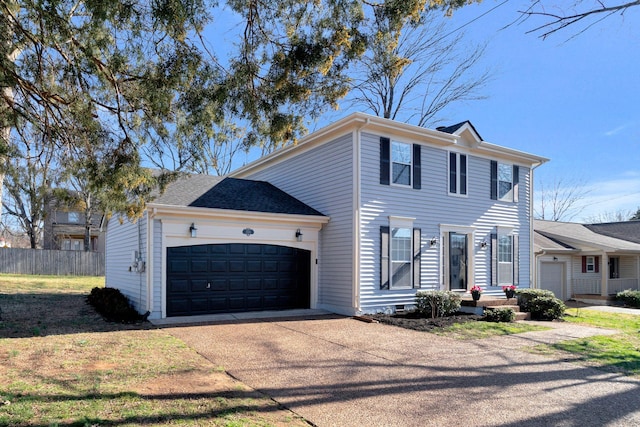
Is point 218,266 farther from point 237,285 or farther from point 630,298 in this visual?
point 630,298

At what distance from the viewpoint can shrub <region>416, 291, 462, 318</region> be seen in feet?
39.3

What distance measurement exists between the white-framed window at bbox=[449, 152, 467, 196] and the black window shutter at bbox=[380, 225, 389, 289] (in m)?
3.15

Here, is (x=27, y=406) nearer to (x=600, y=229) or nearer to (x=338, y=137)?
(x=338, y=137)

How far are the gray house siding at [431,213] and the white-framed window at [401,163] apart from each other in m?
0.26

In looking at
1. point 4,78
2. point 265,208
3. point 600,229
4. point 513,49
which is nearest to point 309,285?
point 265,208

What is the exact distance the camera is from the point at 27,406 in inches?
186

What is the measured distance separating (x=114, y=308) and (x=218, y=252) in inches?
113

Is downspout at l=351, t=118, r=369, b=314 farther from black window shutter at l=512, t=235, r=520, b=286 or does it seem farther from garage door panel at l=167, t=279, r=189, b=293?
black window shutter at l=512, t=235, r=520, b=286

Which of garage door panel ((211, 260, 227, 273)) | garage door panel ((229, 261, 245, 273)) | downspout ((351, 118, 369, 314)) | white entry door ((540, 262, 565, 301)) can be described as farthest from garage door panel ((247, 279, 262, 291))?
white entry door ((540, 262, 565, 301))

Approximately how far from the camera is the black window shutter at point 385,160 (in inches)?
510

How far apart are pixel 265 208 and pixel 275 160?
3.78m

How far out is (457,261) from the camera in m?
14.8

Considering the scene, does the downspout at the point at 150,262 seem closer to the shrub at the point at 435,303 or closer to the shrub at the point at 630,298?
the shrub at the point at 435,303

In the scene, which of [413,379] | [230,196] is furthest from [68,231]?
[413,379]
